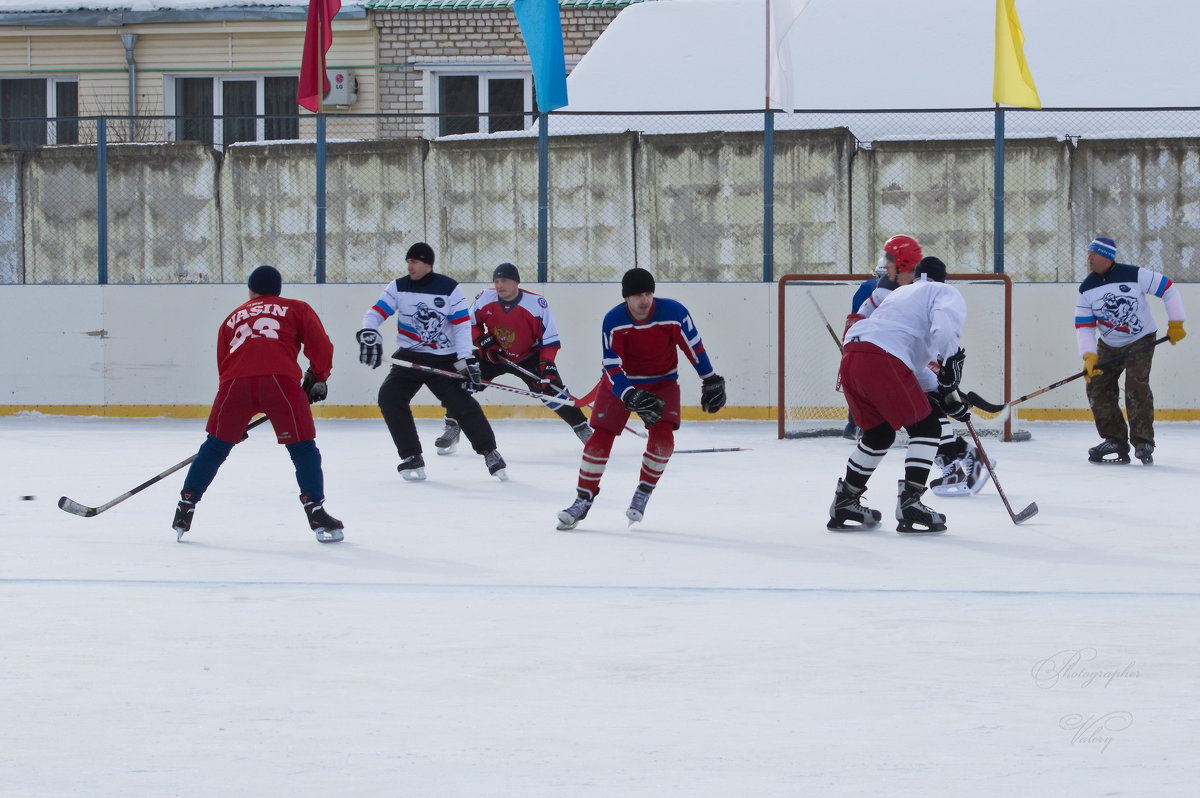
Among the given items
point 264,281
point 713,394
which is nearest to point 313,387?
point 264,281

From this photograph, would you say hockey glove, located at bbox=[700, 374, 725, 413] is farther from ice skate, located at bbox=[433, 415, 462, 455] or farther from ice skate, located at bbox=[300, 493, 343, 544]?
ice skate, located at bbox=[433, 415, 462, 455]

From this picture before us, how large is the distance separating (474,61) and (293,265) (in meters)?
6.27

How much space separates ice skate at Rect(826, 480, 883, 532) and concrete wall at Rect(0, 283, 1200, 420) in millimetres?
5783

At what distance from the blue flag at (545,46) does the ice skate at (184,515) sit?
6.85m

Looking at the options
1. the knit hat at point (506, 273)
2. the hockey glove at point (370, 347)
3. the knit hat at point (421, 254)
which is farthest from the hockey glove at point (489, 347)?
the hockey glove at point (370, 347)

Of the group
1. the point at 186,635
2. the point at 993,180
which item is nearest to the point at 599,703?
the point at 186,635

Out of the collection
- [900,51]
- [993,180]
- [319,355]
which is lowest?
[319,355]

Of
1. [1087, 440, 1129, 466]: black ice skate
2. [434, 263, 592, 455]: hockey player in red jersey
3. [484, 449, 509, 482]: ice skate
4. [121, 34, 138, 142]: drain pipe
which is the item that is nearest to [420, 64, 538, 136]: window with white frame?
[121, 34, 138, 142]: drain pipe

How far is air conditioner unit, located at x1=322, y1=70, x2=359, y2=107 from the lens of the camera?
19.8 meters

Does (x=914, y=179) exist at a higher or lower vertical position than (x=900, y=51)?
lower

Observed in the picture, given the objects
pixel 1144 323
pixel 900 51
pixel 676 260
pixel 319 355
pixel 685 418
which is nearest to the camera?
pixel 319 355

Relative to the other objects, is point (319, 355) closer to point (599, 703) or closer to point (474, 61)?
point (599, 703)

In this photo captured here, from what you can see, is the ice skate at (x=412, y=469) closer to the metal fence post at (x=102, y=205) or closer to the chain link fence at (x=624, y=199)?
the chain link fence at (x=624, y=199)

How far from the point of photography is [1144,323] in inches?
388
